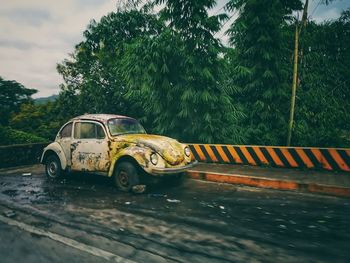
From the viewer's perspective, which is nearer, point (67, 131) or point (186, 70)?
point (67, 131)

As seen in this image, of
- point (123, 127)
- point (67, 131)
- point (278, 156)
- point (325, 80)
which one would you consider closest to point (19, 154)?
point (67, 131)

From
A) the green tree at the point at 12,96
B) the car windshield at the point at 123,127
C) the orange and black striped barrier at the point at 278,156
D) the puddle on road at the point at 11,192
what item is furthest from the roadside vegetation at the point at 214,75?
the green tree at the point at 12,96

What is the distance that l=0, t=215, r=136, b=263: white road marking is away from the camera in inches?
163

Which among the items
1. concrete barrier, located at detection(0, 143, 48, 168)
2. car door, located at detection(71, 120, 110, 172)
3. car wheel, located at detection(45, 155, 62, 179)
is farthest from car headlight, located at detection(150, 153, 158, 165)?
concrete barrier, located at detection(0, 143, 48, 168)

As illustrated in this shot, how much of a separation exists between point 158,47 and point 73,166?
5298mm

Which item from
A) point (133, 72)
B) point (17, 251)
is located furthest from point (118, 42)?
point (17, 251)

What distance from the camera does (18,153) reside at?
1165cm

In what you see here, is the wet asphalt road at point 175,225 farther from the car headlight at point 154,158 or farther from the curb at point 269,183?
the car headlight at point 154,158

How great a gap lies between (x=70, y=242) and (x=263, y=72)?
11.6m

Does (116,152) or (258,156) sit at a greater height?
(258,156)

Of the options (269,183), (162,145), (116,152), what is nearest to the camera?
(162,145)

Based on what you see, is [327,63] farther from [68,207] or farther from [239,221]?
[68,207]

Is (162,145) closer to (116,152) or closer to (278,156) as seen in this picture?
(116,152)

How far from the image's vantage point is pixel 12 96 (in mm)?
26453
